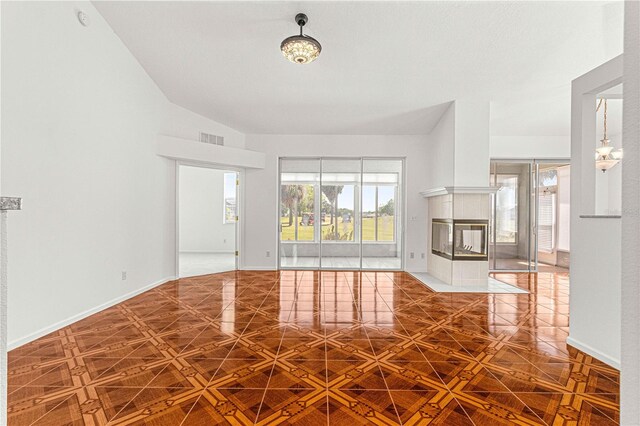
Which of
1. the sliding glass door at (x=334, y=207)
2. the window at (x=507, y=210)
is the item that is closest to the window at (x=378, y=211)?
the sliding glass door at (x=334, y=207)

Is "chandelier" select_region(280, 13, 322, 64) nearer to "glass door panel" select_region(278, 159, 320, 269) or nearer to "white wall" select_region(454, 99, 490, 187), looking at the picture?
"white wall" select_region(454, 99, 490, 187)

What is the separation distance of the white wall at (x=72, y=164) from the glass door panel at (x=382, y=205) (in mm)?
Result: 4291

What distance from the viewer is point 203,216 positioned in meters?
9.42

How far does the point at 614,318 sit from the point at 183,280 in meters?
5.78

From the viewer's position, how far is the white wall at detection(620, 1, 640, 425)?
0.90m

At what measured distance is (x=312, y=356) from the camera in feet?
8.29

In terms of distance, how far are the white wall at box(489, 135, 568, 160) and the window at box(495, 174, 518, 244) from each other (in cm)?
52

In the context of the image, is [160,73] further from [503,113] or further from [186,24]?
[503,113]

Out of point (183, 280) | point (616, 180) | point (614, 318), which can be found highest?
point (616, 180)

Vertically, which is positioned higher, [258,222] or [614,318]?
[258,222]

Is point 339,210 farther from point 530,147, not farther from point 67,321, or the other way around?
point 67,321

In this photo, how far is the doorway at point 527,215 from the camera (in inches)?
261

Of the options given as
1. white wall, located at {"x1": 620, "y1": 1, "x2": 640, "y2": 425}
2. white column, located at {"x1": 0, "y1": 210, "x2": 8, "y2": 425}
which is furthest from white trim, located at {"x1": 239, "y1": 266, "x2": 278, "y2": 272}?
white wall, located at {"x1": 620, "y1": 1, "x2": 640, "y2": 425}

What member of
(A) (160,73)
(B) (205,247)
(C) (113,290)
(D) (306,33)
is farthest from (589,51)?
(B) (205,247)
